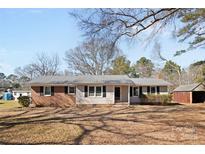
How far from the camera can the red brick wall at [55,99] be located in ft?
80.5

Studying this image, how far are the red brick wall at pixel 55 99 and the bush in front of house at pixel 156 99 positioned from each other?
768cm

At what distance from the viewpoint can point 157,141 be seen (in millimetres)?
8188

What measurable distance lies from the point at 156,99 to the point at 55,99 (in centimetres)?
981

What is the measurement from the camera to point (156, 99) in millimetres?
28250

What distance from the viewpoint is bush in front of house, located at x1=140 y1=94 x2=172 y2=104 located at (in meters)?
27.8

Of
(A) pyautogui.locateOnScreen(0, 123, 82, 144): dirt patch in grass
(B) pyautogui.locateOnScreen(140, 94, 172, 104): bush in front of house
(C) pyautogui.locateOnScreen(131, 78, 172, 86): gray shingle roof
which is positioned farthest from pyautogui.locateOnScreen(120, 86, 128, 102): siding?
Answer: (A) pyautogui.locateOnScreen(0, 123, 82, 144): dirt patch in grass

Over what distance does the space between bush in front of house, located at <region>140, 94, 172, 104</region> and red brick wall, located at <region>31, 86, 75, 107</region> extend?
7676 mm

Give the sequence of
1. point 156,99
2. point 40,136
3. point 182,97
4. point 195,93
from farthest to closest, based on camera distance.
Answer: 1. point 182,97
2. point 195,93
3. point 156,99
4. point 40,136

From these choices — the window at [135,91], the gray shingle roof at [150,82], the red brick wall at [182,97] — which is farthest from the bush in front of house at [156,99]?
the red brick wall at [182,97]

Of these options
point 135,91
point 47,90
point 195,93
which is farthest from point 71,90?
point 195,93

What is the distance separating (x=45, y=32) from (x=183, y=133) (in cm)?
664

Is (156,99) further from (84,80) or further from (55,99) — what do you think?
(55,99)

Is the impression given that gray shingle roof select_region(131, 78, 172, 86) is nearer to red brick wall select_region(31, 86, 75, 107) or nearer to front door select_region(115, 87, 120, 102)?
front door select_region(115, 87, 120, 102)
